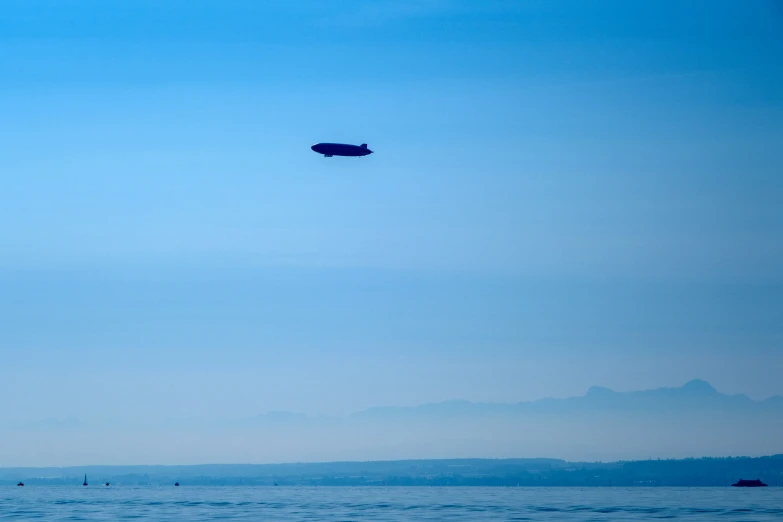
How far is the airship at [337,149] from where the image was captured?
7298 inches

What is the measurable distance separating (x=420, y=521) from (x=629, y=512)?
36.5 metres

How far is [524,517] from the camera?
119812 mm

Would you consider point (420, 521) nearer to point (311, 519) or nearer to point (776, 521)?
point (311, 519)

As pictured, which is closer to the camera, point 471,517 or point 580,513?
point 471,517

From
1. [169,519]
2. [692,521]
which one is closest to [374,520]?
[169,519]

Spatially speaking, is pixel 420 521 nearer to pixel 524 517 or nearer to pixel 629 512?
pixel 524 517

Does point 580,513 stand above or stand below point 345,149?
below

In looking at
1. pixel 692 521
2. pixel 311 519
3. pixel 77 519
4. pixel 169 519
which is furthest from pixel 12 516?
pixel 692 521

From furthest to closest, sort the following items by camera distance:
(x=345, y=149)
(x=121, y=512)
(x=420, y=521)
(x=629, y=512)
Answer: (x=345, y=149) → (x=121, y=512) → (x=629, y=512) → (x=420, y=521)

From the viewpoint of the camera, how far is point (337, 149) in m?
186

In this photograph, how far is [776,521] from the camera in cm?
11500

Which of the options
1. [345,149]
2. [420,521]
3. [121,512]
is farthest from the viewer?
[345,149]

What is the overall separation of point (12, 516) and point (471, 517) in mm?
64870

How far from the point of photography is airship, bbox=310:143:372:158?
185375 millimetres
